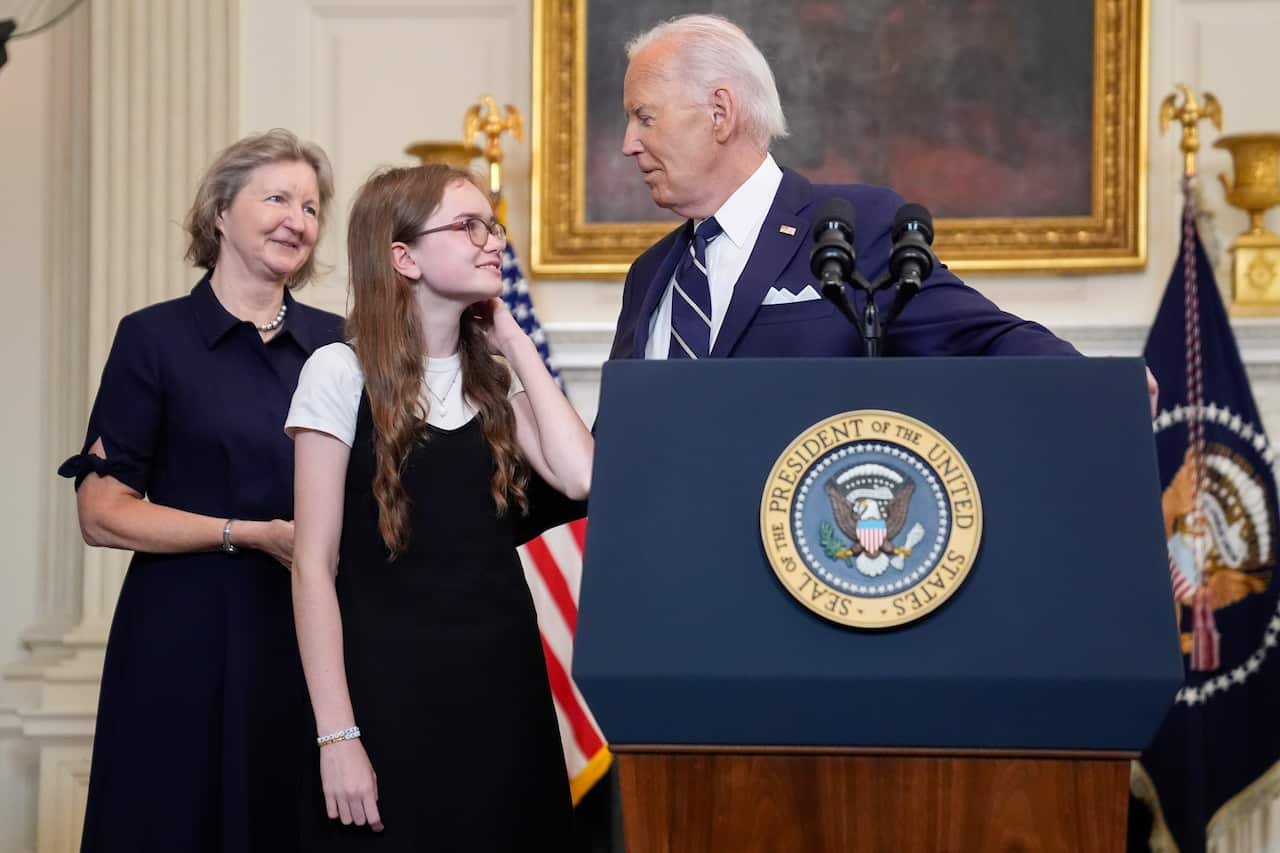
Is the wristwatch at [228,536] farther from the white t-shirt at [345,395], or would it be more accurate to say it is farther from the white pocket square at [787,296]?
the white pocket square at [787,296]

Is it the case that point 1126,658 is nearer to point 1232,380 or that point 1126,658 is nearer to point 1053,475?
point 1053,475

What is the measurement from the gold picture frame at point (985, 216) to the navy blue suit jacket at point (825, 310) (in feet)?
8.53

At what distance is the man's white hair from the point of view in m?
2.81

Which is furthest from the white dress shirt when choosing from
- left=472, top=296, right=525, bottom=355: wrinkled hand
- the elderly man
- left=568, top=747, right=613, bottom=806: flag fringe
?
left=568, top=747, right=613, bottom=806: flag fringe

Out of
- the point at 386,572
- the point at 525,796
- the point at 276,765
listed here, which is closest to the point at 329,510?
the point at 386,572

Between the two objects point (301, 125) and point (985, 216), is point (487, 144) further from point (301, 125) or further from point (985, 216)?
point (985, 216)

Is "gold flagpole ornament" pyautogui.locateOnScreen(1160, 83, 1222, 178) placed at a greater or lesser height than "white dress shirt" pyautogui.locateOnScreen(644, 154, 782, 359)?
greater

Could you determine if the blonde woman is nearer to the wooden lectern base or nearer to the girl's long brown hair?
the girl's long brown hair

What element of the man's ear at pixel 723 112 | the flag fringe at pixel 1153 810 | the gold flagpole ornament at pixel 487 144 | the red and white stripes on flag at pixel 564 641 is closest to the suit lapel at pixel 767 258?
the man's ear at pixel 723 112

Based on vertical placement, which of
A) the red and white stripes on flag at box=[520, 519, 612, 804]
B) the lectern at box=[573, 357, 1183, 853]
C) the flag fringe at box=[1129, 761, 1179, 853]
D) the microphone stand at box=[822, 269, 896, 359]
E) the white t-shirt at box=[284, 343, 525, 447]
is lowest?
the flag fringe at box=[1129, 761, 1179, 853]

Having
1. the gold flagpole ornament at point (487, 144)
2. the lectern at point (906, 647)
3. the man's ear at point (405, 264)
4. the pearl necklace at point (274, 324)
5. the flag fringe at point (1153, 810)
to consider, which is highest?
the gold flagpole ornament at point (487, 144)

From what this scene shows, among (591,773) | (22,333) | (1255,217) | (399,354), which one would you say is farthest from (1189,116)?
(22,333)

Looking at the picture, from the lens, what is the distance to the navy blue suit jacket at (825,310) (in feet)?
8.18

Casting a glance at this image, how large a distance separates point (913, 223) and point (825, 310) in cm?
49
